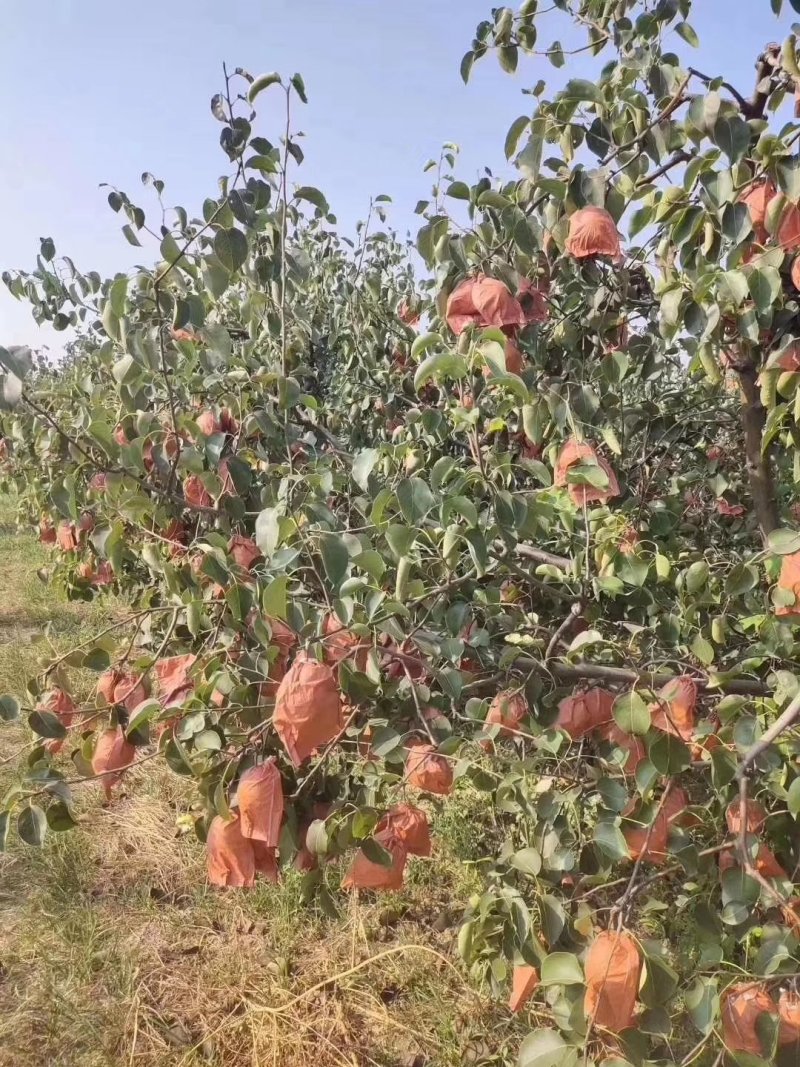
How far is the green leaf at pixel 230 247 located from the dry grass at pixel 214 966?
1.36 meters

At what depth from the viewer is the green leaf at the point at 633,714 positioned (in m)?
0.95

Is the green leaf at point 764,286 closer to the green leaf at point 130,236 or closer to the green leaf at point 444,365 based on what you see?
the green leaf at point 444,365

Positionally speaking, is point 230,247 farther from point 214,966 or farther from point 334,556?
point 214,966

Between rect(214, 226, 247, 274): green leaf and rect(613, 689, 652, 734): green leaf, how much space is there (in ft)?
2.54

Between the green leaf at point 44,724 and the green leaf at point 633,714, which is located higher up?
the green leaf at point 44,724

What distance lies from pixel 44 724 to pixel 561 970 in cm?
75

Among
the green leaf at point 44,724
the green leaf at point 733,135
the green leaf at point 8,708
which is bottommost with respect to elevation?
the green leaf at point 44,724

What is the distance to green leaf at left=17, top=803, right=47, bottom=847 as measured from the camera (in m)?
0.98

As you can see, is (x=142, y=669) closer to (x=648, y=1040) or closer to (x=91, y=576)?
(x=648, y=1040)

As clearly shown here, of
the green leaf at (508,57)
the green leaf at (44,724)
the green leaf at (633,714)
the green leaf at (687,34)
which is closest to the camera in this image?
the green leaf at (633,714)

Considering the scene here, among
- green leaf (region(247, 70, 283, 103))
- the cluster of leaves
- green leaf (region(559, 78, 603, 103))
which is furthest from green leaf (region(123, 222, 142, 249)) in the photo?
green leaf (region(559, 78, 603, 103))

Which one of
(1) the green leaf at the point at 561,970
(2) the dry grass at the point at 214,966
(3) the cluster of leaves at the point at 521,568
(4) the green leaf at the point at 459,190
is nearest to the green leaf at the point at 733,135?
(3) the cluster of leaves at the point at 521,568

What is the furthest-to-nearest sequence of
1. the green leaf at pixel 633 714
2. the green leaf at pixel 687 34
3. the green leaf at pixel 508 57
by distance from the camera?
the green leaf at pixel 508 57 → the green leaf at pixel 687 34 → the green leaf at pixel 633 714

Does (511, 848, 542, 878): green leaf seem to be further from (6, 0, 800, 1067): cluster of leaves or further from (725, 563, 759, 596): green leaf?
(725, 563, 759, 596): green leaf
